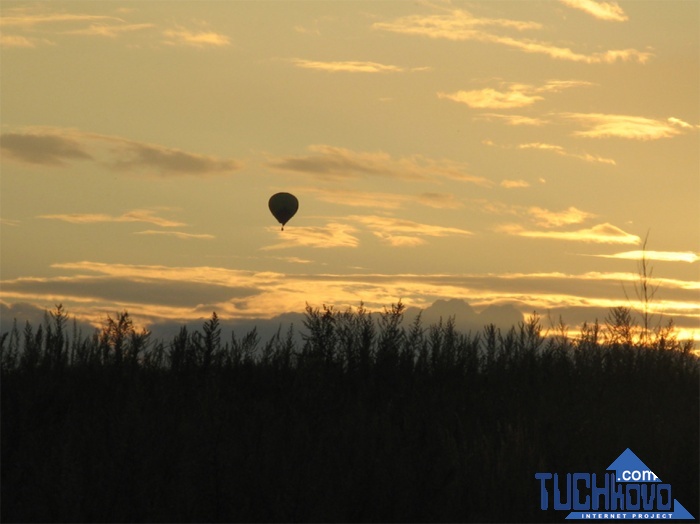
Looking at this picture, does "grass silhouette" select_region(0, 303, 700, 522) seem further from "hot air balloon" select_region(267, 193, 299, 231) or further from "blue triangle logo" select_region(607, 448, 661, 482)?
"hot air balloon" select_region(267, 193, 299, 231)

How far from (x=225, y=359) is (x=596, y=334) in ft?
Result: 22.1

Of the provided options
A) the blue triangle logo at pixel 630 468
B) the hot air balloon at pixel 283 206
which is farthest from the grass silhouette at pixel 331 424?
the hot air balloon at pixel 283 206

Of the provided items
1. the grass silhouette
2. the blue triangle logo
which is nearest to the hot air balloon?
the grass silhouette

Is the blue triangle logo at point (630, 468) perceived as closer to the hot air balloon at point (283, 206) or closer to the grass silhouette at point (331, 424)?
the grass silhouette at point (331, 424)

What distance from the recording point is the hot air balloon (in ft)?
107

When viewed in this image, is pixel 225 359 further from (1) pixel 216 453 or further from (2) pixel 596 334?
(2) pixel 596 334

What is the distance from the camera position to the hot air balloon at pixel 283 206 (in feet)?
107

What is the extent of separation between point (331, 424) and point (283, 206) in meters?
23.2

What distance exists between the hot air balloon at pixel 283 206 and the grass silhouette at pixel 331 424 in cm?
1804

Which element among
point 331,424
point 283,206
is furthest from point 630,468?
point 283,206

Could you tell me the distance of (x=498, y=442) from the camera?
9789 mm

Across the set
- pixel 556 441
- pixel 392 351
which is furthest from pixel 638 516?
pixel 392 351

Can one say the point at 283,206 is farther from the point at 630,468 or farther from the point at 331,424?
the point at 630,468

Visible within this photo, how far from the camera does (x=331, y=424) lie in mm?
→ 10000
